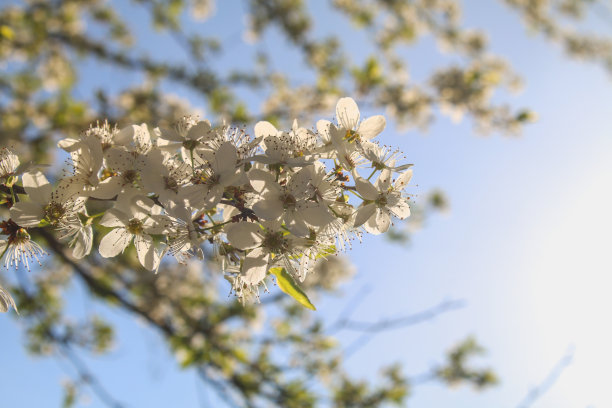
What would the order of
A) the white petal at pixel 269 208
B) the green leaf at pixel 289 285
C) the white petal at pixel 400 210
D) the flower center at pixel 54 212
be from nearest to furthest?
the white petal at pixel 269 208 → the flower center at pixel 54 212 → the green leaf at pixel 289 285 → the white petal at pixel 400 210


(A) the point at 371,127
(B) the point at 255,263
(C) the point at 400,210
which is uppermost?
(A) the point at 371,127

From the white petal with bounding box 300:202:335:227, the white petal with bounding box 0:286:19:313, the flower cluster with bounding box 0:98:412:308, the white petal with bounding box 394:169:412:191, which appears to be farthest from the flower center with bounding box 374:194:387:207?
the white petal with bounding box 0:286:19:313

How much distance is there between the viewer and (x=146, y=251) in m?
1.53

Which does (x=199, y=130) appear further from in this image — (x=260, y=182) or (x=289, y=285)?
(x=289, y=285)

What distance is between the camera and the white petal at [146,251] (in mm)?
1511

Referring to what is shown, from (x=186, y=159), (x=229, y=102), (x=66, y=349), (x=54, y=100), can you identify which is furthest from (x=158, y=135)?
(x=54, y=100)

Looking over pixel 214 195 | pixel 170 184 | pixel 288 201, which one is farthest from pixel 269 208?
pixel 170 184

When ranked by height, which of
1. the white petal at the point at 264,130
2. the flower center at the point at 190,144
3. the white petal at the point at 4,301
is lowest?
the white petal at the point at 4,301

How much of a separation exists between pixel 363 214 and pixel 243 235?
447 millimetres

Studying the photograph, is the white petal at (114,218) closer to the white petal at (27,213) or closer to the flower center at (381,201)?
the white petal at (27,213)

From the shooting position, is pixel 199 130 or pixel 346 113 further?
pixel 346 113

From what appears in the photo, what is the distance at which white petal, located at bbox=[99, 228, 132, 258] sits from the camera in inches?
Answer: 59.4

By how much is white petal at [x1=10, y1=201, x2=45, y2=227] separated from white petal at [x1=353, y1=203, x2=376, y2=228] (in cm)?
109

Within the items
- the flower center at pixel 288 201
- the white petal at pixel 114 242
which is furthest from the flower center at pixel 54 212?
the flower center at pixel 288 201
